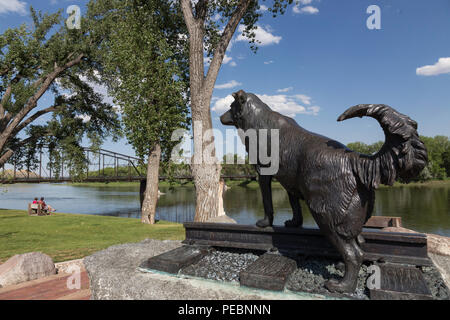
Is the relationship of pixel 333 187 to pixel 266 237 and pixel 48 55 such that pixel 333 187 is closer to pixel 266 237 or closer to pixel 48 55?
pixel 266 237

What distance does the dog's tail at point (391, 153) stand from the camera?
221cm

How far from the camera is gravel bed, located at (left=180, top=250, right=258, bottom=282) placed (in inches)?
121

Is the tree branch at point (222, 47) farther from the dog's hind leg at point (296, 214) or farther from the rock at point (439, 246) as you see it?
the rock at point (439, 246)

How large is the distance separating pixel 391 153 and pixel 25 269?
4605 millimetres

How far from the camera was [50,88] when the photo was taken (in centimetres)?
1683

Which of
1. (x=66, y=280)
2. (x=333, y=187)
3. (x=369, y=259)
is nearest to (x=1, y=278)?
(x=66, y=280)

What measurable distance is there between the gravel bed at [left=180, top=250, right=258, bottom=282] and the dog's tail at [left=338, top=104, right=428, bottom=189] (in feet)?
5.60

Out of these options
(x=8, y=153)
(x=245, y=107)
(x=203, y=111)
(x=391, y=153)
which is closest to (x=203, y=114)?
(x=203, y=111)

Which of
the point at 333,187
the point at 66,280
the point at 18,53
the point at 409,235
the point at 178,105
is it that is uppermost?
the point at 18,53

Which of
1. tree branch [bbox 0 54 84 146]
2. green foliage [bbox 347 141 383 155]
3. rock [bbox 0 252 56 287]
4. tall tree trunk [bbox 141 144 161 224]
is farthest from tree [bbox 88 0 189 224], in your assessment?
green foliage [bbox 347 141 383 155]

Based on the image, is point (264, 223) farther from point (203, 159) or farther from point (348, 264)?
point (203, 159)

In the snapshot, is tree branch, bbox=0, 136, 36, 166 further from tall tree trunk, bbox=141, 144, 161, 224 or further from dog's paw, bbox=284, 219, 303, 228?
dog's paw, bbox=284, 219, 303, 228
